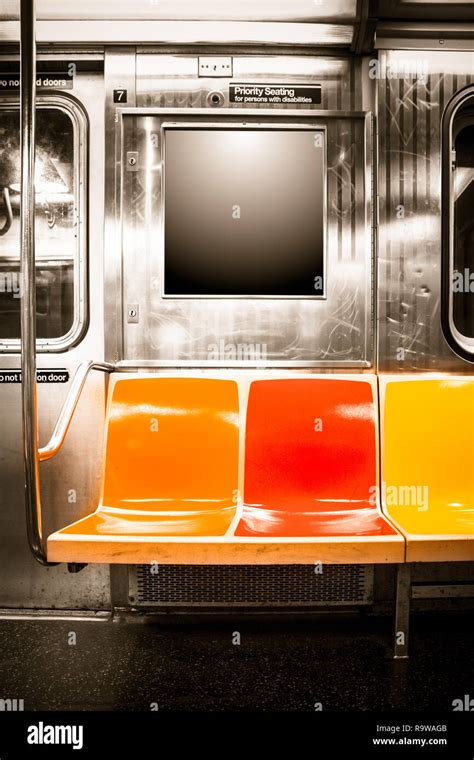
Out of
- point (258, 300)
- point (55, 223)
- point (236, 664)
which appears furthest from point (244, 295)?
point (236, 664)

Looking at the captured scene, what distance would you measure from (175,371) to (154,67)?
147 cm

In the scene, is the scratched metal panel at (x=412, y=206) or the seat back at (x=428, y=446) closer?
the seat back at (x=428, y=446)

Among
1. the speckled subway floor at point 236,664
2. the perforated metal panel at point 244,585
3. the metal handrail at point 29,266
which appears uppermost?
the metal handrail at point 29,266

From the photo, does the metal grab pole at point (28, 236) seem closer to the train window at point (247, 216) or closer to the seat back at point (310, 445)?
the seat back at point (310, 445)

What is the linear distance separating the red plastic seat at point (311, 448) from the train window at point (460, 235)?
0.57m

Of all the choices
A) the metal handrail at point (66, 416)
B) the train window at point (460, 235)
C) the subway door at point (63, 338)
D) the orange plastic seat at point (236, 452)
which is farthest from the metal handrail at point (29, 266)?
the train window at point (460, 235)

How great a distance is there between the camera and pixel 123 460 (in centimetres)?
242

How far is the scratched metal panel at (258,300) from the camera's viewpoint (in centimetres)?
266

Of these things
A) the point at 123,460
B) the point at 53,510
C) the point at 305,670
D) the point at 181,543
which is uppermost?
the point at 123,460

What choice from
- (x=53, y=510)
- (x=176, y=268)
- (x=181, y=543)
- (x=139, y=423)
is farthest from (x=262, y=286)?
(x=53, y=510)

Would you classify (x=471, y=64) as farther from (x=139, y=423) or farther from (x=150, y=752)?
(x=150, y=752)

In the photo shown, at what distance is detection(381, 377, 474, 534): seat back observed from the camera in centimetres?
238

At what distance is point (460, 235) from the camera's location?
276cm

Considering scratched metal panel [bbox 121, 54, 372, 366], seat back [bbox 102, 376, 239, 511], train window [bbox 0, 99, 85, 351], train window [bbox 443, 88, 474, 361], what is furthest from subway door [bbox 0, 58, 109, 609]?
train window [bbox 443, 88, 474, 361]
